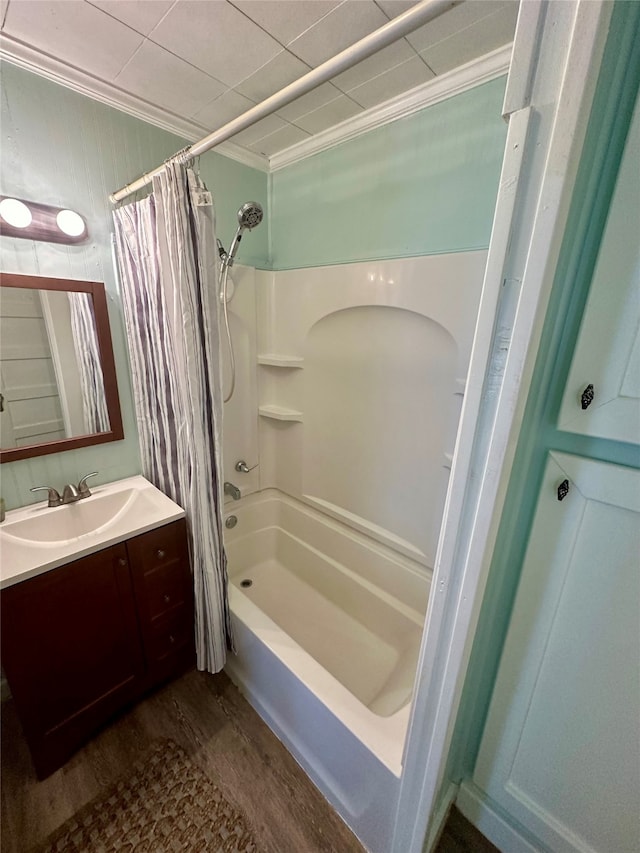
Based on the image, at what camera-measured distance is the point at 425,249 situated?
141cm

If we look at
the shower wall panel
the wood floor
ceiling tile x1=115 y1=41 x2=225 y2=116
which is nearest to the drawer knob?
the shower wall panel

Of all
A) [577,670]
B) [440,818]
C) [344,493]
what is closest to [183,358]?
[344,493]

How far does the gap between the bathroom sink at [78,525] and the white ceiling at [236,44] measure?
1605 millimetres

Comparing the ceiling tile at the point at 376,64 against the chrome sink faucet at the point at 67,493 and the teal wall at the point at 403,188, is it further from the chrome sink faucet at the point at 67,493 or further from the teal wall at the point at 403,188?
the chrome sink faucet at the point at 67,493

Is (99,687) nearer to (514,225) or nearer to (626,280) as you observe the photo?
(514,225)

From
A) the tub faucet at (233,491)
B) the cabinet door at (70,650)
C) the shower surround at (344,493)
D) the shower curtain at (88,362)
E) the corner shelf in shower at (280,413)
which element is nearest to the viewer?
the cabinet door at (70,650)

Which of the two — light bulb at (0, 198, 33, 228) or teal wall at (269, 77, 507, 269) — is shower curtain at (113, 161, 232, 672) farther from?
teal wall at (269, 77, 507, 269)

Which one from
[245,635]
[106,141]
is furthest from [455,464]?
[106,141]

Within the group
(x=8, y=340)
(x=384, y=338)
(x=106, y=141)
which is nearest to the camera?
(x=8, y=340)

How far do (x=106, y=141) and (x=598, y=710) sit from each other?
243 cm

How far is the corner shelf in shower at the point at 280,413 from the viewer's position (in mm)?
2082

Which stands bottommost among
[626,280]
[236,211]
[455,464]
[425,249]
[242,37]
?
[455,464]

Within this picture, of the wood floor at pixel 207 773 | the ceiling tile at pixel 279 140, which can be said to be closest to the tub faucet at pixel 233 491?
the wood floor at pixel 207 773

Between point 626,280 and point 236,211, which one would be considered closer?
point 626,280
